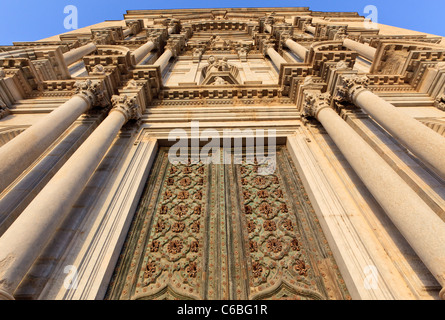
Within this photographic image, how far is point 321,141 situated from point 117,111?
5811 mm

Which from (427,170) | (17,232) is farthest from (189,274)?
(427,170)

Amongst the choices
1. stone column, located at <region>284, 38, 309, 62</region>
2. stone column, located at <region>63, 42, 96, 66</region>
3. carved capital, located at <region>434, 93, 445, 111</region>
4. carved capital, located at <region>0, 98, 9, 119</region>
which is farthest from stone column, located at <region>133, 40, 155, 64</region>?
carved capital, located at <region>434, 93, 445, 111</region>

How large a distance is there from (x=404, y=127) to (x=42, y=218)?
263 inches

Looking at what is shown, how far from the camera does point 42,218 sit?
331 centimetres

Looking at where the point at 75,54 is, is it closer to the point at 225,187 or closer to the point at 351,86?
the point at 225,187

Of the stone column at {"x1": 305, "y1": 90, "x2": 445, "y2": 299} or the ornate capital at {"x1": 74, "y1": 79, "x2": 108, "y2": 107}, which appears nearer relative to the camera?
the stone column at {"x1": 305, "y1": 90, "x2": 445, "y2": 299}

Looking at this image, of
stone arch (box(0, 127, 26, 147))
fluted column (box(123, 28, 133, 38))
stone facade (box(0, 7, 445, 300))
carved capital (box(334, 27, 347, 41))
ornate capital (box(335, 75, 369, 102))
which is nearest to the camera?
stone facade (box(0, 7, 445, 300))

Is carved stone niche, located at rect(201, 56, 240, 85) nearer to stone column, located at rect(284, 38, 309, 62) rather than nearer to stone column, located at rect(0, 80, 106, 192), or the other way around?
stone column, located at rect(284, 38, 309, 62)

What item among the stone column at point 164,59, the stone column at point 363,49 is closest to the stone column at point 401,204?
the stone column at point 363,49

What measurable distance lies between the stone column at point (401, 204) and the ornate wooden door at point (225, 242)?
134 cm

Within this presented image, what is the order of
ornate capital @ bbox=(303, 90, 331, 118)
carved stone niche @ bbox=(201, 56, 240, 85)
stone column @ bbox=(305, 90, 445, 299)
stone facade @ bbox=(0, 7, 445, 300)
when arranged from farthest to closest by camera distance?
1. carved stone niche @ bbox=(201, 56, 240, 85)
2. ornate capital @ bbox=(303, 90, 331, 118)
3. stone facade @ bbox=(0, 7, 445, 300)
4. stone column @ bbox=(305, 90, 445, 299)

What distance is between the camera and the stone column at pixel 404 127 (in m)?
3.79

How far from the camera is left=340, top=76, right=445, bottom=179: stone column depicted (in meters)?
3.79

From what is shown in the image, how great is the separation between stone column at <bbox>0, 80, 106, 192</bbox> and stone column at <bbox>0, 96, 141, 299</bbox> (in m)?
0.66
